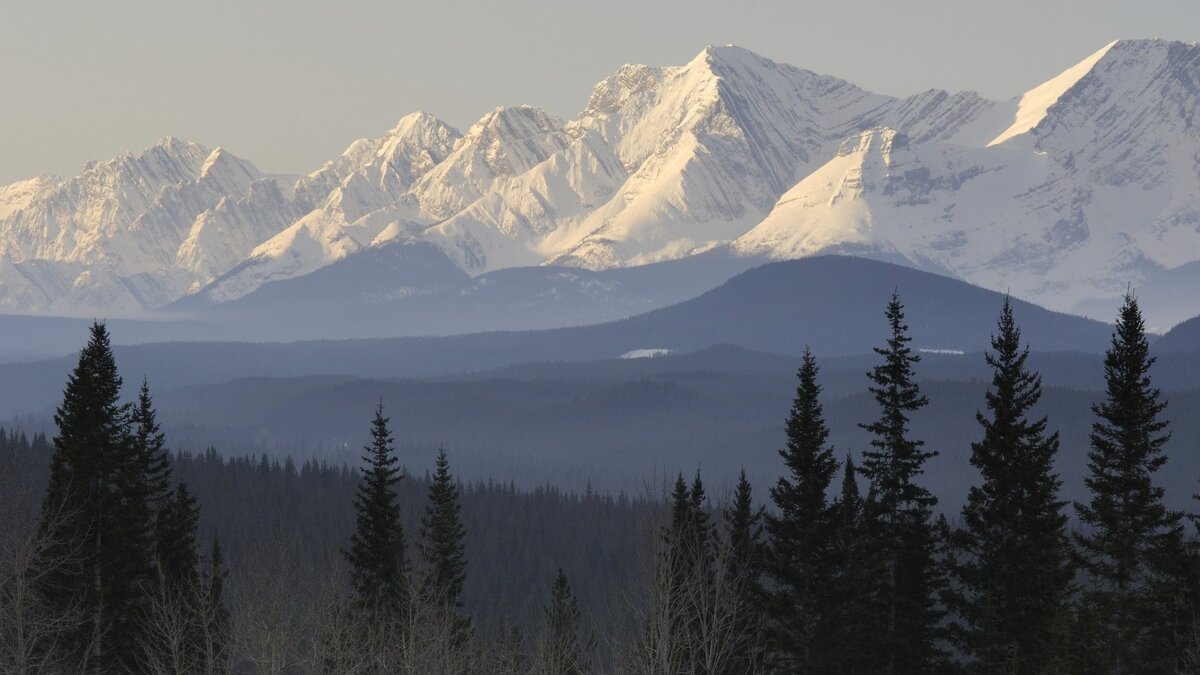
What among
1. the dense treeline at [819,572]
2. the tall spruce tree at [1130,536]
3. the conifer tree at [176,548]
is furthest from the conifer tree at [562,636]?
the tall spruce tree at [1130,536]

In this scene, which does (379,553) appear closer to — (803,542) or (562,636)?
(562,636)

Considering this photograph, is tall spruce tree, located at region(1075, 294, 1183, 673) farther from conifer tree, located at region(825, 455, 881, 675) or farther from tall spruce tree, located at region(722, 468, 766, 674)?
tall spruce tree, located at region(722, 468, 766, 674)

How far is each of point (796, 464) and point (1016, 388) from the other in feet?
23.6

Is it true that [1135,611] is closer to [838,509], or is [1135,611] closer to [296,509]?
[838,509]

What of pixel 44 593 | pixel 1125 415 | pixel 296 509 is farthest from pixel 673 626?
pixel 296 509

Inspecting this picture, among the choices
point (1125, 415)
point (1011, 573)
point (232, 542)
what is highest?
point (1125, 415)

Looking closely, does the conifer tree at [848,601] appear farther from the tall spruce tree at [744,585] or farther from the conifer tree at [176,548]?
the conifer tree at [176,548]

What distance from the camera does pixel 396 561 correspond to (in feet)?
229

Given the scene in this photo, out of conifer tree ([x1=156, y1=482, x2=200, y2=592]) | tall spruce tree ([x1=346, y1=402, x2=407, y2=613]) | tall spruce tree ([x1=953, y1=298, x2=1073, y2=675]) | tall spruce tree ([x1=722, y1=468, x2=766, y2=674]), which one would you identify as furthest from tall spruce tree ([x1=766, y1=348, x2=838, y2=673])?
conifer tree ([x1=156, y1=482, x2=200, y2=592])

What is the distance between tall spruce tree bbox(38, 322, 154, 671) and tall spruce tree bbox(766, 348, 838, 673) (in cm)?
2052

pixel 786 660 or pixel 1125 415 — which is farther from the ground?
pixel 1125 415

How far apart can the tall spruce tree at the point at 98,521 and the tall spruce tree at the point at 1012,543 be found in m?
26.2

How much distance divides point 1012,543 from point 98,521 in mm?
28454

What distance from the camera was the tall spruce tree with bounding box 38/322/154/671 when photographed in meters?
61.1
